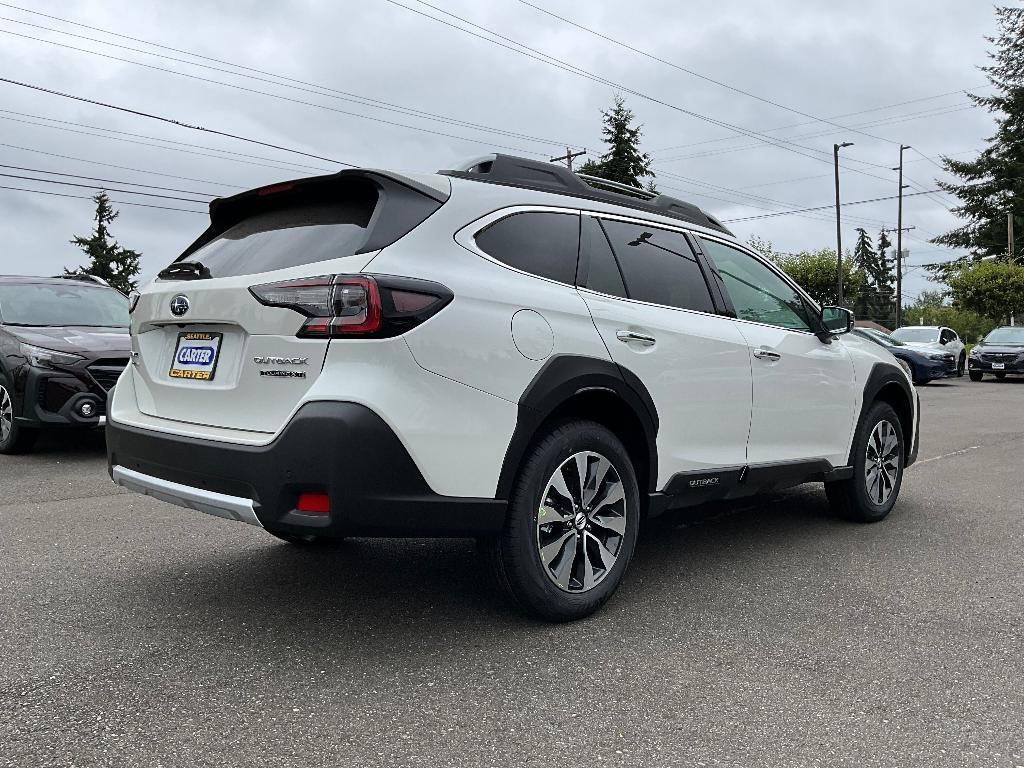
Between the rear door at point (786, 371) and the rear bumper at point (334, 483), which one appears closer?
the rear bumper at point (334, 483)

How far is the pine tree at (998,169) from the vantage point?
56312mm

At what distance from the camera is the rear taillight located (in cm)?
299

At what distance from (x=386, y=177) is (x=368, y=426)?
3.23 ft

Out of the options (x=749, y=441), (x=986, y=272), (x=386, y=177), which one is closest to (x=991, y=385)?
(x=986, y=272)

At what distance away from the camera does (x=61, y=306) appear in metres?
8.91

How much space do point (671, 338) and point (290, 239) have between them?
5.51 ft

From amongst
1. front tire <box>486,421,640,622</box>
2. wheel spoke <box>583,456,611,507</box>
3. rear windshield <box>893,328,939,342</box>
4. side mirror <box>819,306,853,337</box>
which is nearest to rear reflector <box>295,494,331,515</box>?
front tire <box>486,421,640,622</box>

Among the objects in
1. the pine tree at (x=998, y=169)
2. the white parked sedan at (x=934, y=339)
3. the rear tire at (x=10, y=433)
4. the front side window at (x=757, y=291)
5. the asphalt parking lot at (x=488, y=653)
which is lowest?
the asphalt parking lot at (x=488, y=653)

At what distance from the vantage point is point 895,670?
3119 millimetres

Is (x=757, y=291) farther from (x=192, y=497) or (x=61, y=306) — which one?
(x=61, y=306)

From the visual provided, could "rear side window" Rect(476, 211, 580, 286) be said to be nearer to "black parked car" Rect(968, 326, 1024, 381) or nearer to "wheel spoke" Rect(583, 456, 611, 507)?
"wheel spoke" Rect(583, 456, 611, 507)

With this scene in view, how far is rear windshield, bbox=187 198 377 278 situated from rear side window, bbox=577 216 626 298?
0.96 metres

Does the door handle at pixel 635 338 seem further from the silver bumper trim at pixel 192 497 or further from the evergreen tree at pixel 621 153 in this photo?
the evergreen tree at pixel 621 153

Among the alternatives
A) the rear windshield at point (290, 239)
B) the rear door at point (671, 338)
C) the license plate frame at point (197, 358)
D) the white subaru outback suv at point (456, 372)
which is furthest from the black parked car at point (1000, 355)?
the license plate frame at point (197, 358)
